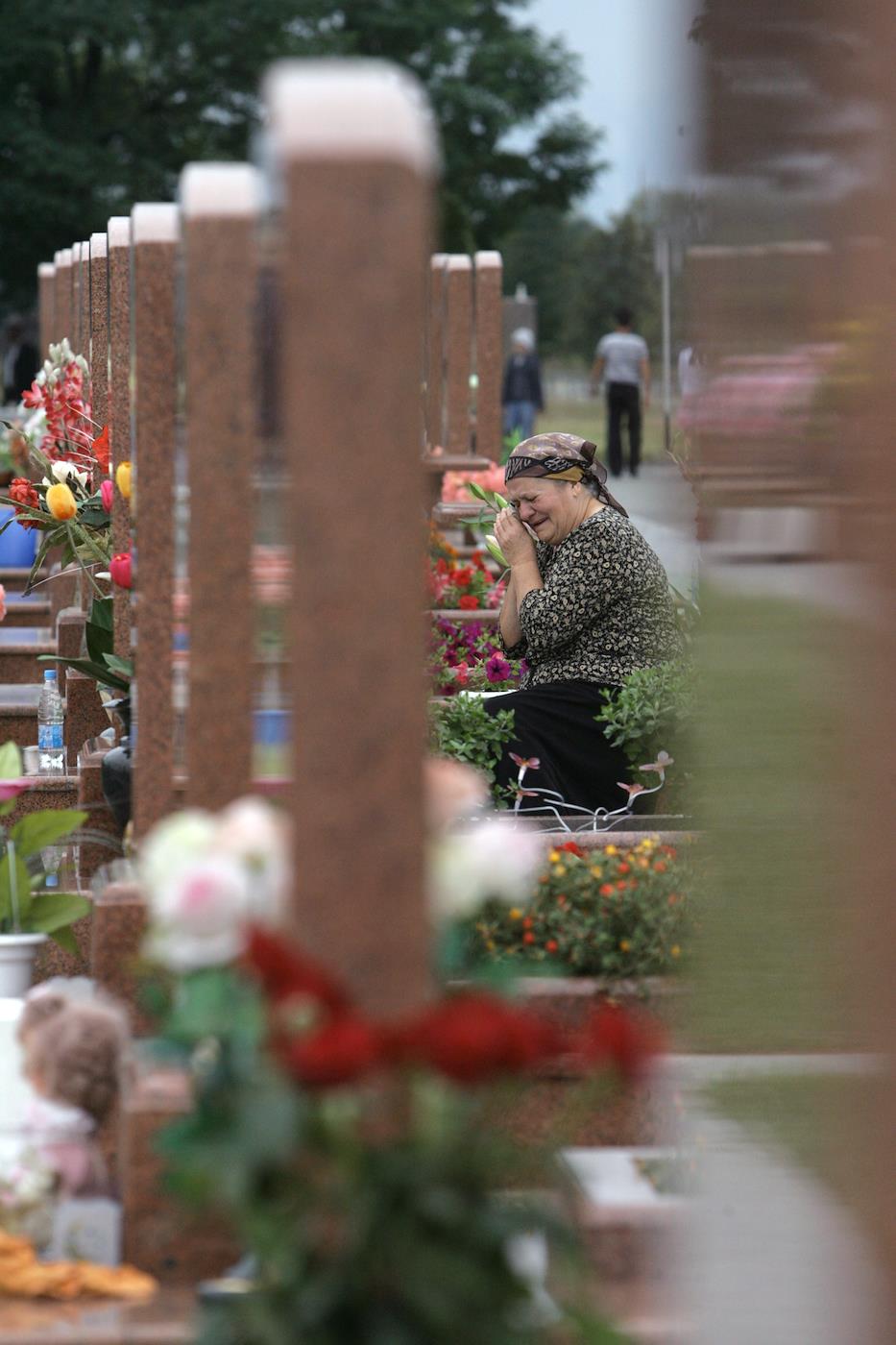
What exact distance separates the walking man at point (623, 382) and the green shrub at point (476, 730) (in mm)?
12548

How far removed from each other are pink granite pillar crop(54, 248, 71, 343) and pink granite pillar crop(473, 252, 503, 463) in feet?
7.45

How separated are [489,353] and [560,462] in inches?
233

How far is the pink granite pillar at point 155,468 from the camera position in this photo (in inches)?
131

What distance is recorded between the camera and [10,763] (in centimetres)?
399

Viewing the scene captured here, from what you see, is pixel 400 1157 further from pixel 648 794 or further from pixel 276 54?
pixel 276 54

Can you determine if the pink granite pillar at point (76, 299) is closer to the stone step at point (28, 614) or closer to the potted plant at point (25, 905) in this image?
the stone step at point (28, 614)

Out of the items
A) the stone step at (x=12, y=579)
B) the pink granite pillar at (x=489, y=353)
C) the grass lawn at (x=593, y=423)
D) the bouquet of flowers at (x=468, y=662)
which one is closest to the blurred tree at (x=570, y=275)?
→ the grass lawn at (x=593, y=423)

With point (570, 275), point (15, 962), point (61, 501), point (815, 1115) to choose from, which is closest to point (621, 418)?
point (61, 501)

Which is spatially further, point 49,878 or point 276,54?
point 276,54

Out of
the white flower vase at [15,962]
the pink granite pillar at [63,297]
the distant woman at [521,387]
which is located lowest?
the white flower vase at [15,962]

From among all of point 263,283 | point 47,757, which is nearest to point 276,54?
point 47,757

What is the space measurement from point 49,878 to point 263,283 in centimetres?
212

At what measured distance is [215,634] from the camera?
9.77 ft

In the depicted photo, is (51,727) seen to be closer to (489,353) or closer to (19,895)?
(19,895)
